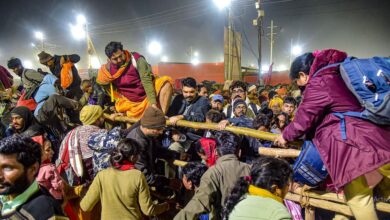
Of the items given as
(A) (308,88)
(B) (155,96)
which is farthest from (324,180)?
(B) (155,96)

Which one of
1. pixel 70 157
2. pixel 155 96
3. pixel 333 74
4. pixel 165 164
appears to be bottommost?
pixel 165 164

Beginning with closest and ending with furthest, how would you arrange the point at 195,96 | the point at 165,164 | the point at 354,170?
the point at 354,170, the point at 165,164, the point at 195,96

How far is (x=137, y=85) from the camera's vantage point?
4773 millimetres

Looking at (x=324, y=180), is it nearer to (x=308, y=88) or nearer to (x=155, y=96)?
(x=308, y=88)

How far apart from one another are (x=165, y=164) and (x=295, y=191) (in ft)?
6.17

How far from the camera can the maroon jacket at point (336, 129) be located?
7.20 ft

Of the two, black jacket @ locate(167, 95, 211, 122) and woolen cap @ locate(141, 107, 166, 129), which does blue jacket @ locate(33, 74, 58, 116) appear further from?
woolen cap @ locate(141, 107, 166, 129)

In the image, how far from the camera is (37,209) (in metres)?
1.75

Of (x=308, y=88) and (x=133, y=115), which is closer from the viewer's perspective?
(x=308, y=88)

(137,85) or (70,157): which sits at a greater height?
(137,85)

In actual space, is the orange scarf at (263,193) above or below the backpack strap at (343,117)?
below

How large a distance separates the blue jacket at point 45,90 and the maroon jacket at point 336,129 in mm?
4485

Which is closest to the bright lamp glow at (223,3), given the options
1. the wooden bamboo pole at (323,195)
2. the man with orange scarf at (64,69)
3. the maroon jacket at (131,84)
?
the man with orange scarf at (64,69)

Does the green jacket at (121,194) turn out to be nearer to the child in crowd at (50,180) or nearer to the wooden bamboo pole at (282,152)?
the child in crowd at (50,180)
